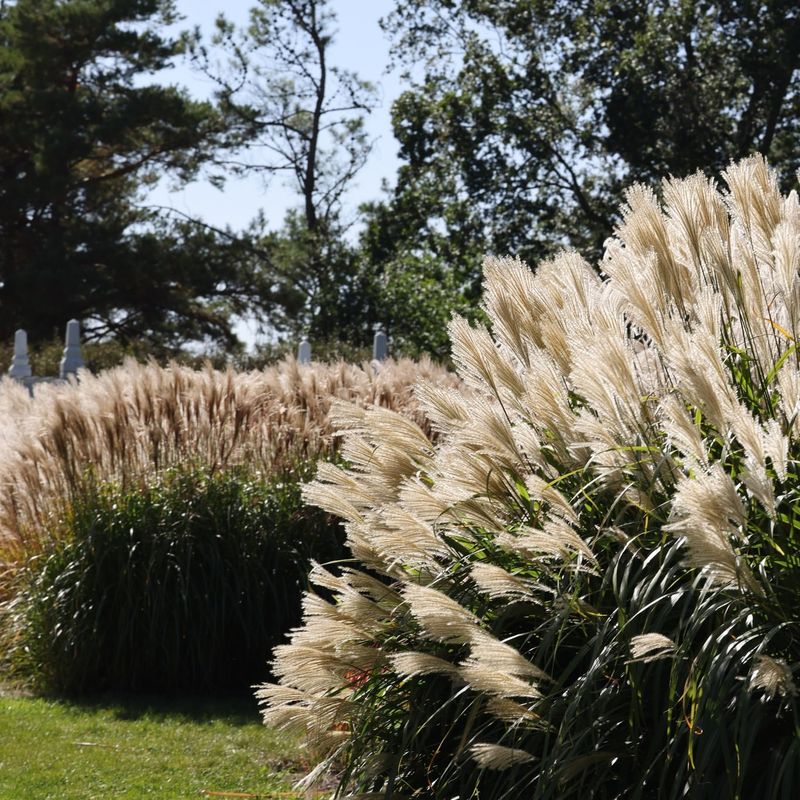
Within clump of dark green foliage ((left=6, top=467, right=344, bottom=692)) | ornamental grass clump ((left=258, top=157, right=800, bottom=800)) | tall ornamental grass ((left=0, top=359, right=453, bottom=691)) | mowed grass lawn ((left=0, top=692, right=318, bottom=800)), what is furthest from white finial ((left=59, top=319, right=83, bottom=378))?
ornamental grass clump ((left=258, top=157, right=800, bottom=800))

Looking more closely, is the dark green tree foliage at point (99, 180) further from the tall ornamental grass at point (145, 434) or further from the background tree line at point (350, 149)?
the tall ornamental grass at point (145, 434)

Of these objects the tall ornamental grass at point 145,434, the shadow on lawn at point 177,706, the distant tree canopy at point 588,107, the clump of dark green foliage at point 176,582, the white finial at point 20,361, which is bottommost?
the shadow on lawn at point 177,706

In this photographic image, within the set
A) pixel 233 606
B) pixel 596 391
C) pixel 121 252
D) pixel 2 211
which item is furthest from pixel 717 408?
pixel 2 211

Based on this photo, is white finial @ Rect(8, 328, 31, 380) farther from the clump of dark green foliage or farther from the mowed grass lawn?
the mowed grass lawn

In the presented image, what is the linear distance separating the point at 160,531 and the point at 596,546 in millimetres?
4461

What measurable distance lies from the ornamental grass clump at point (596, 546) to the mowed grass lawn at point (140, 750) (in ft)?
5.71

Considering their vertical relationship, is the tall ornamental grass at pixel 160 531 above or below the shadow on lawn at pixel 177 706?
above

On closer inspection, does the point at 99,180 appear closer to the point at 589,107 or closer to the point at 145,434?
the point at 589,107

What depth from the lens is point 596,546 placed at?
10.00 ft

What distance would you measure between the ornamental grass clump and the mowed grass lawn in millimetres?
1741

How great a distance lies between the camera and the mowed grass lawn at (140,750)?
534cm

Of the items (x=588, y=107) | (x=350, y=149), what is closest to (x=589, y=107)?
(x=588, y=107)

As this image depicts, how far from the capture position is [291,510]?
7.26 m

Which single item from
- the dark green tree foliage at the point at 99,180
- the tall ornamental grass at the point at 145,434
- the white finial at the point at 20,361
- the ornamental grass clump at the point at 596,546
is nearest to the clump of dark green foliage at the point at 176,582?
the tall ornamental grass at the point at 145,434
